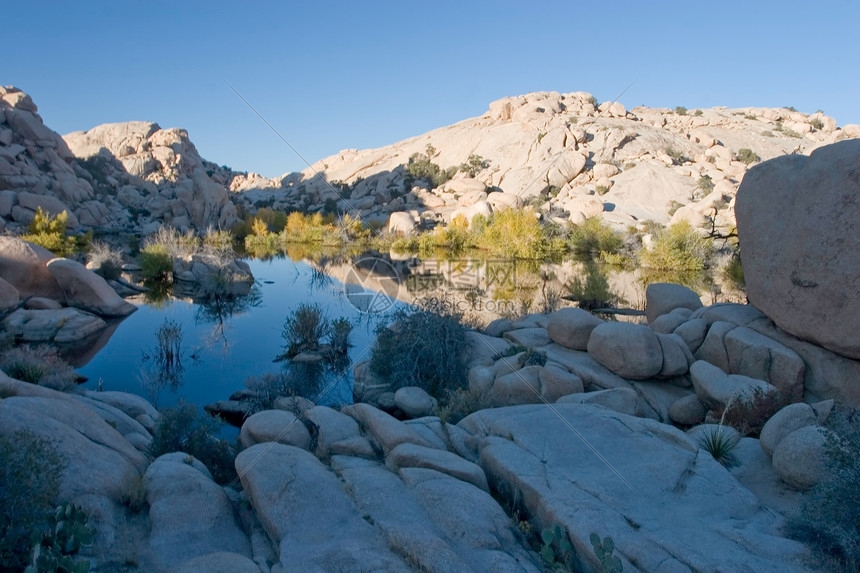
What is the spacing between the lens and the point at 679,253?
76.3 ft

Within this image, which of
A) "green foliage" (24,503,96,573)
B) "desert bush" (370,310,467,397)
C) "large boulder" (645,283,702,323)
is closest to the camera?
"green foliage" (24,503,96,573)

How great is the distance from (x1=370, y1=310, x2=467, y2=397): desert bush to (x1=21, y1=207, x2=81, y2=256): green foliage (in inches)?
882

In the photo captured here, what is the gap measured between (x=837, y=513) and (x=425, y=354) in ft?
21.5

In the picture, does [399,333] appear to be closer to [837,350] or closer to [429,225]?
[837,350]

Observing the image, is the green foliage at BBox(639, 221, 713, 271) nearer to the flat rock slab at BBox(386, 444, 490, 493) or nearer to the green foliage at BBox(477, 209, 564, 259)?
the green foliage at BBox(477, 209, 564, 259)

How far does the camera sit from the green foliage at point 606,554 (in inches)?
121

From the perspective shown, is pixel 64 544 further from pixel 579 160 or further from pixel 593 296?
pixel 579 160

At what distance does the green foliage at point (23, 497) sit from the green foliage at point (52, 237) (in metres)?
26.0

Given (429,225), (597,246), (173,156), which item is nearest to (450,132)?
(429,225)

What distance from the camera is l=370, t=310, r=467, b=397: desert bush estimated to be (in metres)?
9.24

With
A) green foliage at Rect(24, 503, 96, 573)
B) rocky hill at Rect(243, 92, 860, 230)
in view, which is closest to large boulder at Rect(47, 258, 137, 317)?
green foliage at Rect(24, 503, 96, 573)

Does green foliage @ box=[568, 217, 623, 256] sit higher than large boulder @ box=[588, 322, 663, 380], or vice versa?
green foliage @ box=[568, 217, 623, 256]

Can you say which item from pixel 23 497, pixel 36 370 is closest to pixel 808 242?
pixel 23 497

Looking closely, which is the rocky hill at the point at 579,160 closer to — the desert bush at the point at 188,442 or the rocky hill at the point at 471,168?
the rocky hill at the point at 471,168
